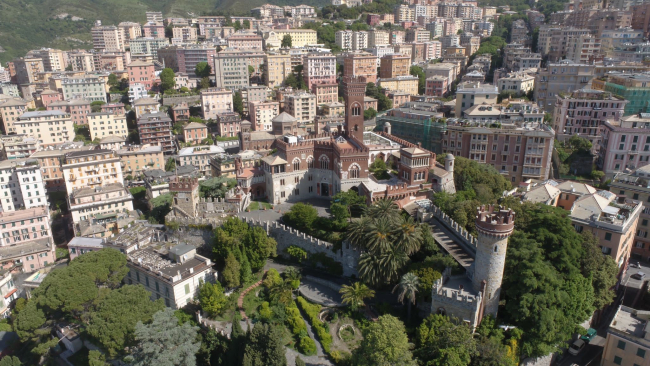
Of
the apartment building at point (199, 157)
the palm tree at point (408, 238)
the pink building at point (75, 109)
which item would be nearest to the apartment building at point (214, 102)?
the apartment building at point (199, 157)

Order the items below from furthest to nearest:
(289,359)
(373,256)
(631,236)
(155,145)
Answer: (155,145) < (631,236) < (373,256) < (289,359)

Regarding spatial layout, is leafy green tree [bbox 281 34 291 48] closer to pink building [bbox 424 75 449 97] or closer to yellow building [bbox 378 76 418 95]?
yellow building [bbox 378 76 418 95]

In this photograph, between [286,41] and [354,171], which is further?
[286,41]

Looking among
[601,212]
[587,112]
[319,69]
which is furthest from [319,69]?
[601,212]

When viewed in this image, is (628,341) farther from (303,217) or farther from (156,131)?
(156,131)

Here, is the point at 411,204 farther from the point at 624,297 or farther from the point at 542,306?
the point at 624,297

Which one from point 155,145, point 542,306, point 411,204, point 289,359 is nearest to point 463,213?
point 411,204
